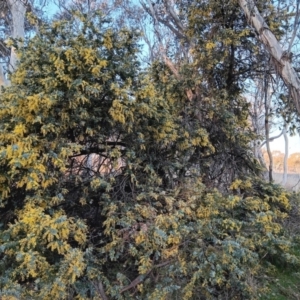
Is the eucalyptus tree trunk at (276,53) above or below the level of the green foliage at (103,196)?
above

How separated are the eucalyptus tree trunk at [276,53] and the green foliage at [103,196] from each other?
169 cm

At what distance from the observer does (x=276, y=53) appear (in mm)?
4492

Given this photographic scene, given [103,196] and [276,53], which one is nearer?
[103,196]

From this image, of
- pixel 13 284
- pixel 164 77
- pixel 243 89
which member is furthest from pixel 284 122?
pixel 13 284

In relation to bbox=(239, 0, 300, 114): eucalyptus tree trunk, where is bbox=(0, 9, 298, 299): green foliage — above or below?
below

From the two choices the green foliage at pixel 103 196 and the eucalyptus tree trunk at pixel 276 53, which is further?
the eucalyptus tree trunk at pixel 276 53

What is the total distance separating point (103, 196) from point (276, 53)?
317cm

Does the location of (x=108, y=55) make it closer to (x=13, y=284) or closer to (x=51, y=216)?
(x=51, y=216)

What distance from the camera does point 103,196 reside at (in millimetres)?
3654

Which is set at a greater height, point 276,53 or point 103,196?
point 276,53

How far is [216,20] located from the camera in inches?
223

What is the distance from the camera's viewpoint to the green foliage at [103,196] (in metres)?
3.07

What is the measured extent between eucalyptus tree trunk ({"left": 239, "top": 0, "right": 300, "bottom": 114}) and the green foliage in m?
1.69

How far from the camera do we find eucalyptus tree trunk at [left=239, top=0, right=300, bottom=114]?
440cm
